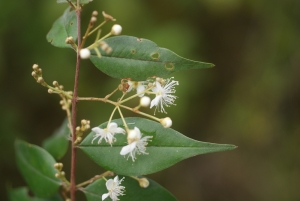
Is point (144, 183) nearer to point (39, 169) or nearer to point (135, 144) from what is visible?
point (135, 144)

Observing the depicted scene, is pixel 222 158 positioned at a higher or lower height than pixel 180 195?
higher

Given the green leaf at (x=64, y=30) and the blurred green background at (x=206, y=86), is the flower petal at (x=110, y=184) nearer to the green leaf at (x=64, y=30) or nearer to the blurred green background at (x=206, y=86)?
the green leaf at (x=64, y=30)

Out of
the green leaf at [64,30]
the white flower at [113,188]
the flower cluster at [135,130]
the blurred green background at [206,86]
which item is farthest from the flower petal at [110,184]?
the blurred green background at [206,86]

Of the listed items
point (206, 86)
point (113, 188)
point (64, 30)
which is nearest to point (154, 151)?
point (113, 188)

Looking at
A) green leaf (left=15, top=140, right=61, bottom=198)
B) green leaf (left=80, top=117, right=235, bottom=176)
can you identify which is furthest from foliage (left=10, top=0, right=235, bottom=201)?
green leaf (left=15, top=140, right=61, bottom=198)

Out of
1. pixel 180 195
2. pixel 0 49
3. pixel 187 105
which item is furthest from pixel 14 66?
pixel 180 195

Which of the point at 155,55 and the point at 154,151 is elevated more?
the point at 155,55

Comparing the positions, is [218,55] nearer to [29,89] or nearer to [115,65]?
[29,89]

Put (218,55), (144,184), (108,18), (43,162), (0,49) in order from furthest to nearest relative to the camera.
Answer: (218,55) → (0,49) → (43,162) → (144,184) → (108,18)
